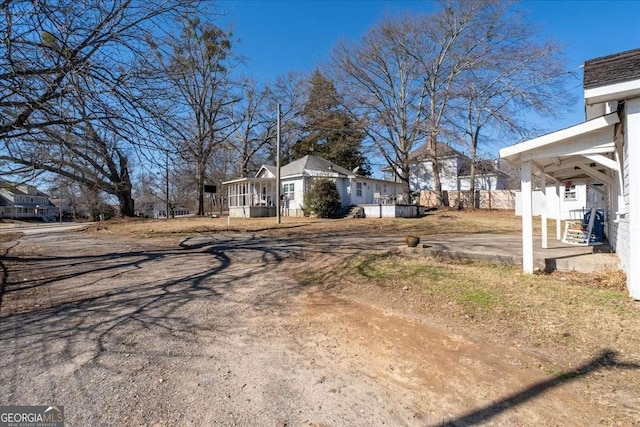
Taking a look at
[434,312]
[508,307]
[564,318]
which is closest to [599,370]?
[564,318]

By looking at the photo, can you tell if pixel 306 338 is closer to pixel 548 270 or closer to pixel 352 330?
pixel 352 330

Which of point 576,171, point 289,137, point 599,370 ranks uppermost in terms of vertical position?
point 289,137

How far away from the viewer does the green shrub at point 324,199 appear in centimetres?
2111

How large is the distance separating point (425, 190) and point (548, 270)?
86.5ft

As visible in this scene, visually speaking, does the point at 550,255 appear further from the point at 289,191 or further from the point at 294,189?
the point at 289,191

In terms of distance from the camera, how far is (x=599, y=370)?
2.85m

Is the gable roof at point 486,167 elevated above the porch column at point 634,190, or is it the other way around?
the gable roof at point 486,167

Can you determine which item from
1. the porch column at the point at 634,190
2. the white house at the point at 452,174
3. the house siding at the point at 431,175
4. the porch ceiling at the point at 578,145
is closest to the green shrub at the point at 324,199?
the white house at the point at 452,174

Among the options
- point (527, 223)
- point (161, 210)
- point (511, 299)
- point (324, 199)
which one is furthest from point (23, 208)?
point (511, 299)

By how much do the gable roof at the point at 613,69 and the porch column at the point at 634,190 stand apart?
1.41ft

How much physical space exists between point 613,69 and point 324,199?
17088 mm

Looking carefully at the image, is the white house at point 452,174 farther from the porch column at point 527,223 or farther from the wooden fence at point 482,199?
the porch column at point 527,223

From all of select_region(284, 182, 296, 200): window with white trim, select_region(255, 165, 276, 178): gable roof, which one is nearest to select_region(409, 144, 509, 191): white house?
select_region(284, 182, 296, 200): window with white trim

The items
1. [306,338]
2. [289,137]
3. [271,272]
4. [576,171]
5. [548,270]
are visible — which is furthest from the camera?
[289,137]
